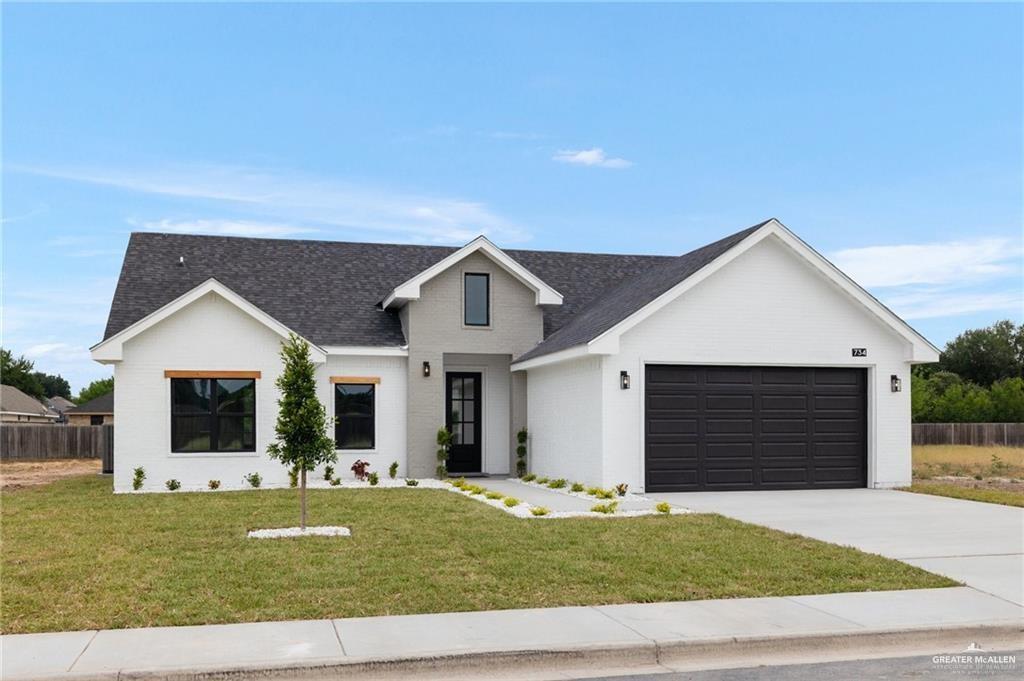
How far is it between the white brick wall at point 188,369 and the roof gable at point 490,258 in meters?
3.07

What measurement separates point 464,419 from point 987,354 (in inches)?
2314

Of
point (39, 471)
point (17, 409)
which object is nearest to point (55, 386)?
point (17, 409)

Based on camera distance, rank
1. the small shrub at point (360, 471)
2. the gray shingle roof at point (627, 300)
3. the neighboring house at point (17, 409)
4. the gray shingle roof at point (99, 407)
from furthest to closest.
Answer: the neighboring house at point (17, 409) → the gray shingle roof at point (99, 407) → the small shrub at point (360, 471) → the gray shingle roof at point (627, 300)

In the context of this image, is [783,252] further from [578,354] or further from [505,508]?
[505,508]

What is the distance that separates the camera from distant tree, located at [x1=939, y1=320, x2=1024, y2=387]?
69875mm

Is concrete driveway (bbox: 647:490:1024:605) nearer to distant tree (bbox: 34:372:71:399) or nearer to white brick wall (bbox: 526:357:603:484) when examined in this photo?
white brick wall (bbox: 526:357:603:484)

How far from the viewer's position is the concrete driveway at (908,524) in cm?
1059

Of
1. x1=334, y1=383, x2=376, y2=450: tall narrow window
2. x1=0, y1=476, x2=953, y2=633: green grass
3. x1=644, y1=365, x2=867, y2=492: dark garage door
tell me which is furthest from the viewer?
x1=334, y1=383, x2=376, y2=450: tall narrow window

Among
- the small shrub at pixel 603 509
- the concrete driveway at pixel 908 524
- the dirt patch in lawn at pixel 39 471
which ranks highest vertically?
the small shrub at pixel 603 509

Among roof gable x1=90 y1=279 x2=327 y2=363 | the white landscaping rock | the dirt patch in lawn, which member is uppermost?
roof gable x1=90 y1=279 x2=327 y2=363

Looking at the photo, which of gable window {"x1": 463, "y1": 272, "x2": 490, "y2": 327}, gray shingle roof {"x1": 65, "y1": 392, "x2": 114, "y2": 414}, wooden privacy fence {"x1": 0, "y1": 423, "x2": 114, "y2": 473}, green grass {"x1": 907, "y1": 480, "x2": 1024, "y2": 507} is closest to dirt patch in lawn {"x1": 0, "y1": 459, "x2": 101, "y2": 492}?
wooden privacy fence {"x1": 0, "y1": 423, "x2": 114, "y2": 473}

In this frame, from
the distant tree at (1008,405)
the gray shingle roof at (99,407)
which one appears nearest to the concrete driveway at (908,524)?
the distant tree at (1008,405)

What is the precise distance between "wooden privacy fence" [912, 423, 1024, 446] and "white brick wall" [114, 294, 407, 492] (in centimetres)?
2759

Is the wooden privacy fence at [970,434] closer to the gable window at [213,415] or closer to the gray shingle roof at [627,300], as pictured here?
the gray shingle roof at [627,300]
